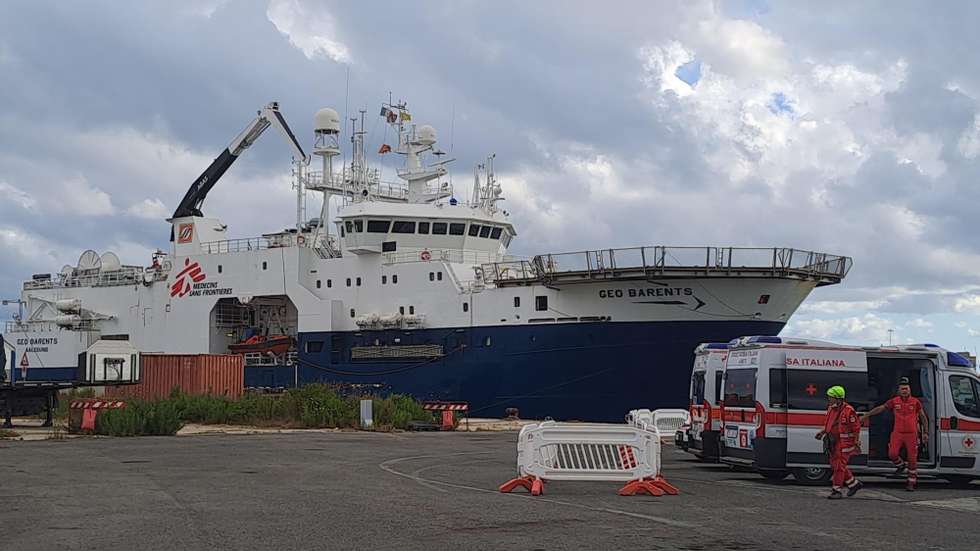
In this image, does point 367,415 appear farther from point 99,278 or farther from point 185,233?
point 99,278

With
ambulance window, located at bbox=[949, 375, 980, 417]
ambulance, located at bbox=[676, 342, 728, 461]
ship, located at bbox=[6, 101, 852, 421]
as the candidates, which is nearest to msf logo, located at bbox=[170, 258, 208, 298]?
ship, located at bbox=[6, 101, 852, 421]

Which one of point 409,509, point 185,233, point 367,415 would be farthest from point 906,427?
point 185,233

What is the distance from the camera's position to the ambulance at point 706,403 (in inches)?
696

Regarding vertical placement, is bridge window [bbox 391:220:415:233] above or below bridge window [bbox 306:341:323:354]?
above

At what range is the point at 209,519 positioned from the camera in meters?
10.1

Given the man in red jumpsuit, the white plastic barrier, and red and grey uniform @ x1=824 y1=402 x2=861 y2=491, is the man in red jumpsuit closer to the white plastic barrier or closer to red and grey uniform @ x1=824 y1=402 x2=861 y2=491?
red and grey uniform @ x1=824 y1=402 x2=861 y2=491

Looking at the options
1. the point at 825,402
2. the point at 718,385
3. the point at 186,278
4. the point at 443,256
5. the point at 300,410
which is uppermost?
the point at 443,256

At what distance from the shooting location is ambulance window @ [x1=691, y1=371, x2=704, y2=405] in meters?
18.8

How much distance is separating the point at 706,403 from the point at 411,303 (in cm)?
1957

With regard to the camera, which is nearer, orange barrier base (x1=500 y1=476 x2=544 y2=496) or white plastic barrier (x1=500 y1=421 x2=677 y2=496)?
orange barrier base (x1=500 y1=476 x2=544 y2=496)

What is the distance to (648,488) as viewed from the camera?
42.9ft

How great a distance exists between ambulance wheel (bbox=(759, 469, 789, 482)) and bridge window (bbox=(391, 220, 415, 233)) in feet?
75.8

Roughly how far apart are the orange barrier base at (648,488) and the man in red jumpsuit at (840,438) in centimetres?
211

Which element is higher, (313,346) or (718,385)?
(313,346)
